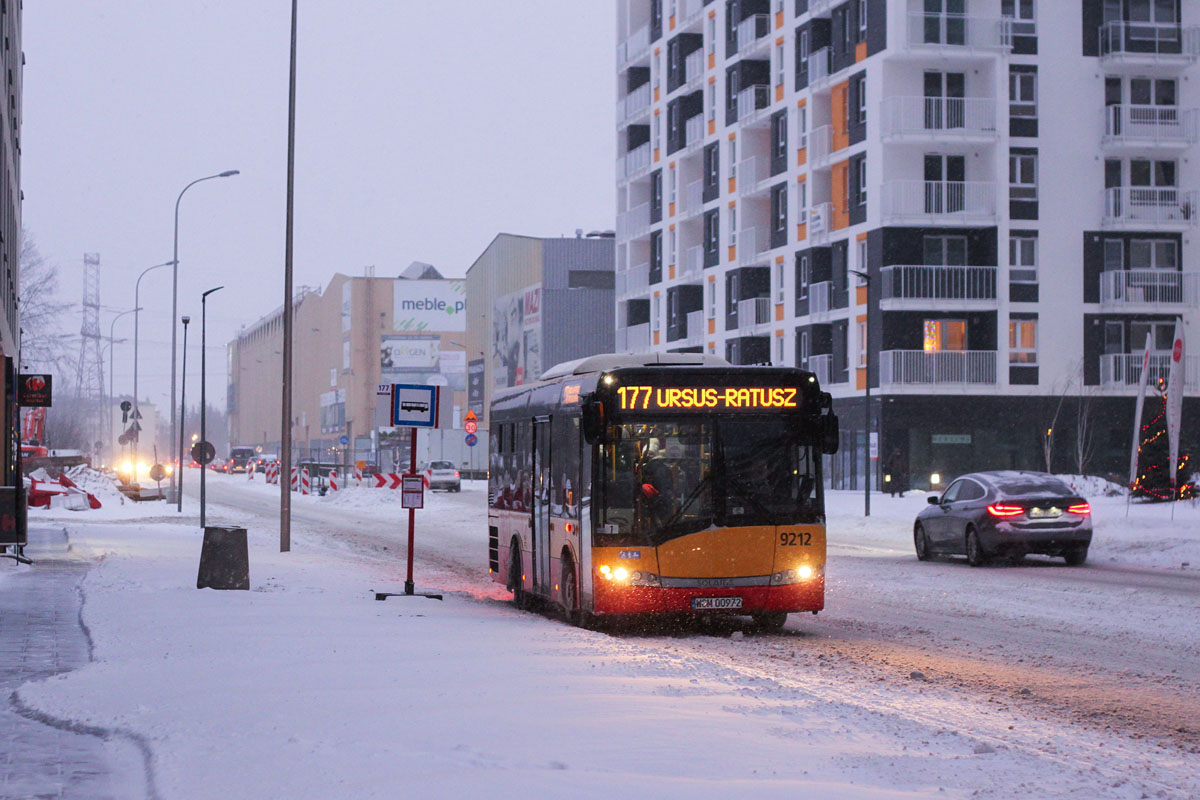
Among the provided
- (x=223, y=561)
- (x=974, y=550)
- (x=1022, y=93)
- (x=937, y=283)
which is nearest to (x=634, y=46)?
(x=1022, y=93)

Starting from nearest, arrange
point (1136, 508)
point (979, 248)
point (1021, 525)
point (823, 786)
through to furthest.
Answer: point (823, 786) < point (1021, 525) < point (1136, 508) < point (979, 248)

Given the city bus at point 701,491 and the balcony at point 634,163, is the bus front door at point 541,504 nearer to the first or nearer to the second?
the city bus at point 701,491

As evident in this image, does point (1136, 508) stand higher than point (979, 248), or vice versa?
point (979, 248)

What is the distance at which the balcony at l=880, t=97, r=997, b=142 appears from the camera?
173 ft

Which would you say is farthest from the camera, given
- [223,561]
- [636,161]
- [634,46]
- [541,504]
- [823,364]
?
[634,46]

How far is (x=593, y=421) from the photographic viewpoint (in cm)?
1498

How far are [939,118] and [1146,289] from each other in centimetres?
919

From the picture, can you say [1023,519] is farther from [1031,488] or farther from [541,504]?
[541,504]

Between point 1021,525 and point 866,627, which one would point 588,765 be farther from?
point 1021,525

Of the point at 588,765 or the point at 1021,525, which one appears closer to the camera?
the point at 588,765

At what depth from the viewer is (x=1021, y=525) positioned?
24.0 metres

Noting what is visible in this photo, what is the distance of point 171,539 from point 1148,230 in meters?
36.3

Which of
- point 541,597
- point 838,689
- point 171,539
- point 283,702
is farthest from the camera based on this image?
point 171,539

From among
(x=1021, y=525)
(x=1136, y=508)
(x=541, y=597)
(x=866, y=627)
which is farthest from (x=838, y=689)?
(x=1136, y=508)
